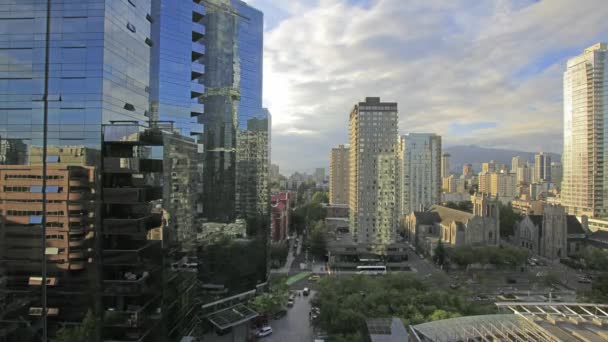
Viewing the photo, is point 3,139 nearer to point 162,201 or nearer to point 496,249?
point 162,201

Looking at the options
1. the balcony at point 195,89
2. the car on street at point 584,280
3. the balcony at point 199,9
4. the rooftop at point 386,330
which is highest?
the balcony at point 199,9

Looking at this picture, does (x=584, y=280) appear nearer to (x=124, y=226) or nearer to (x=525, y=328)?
(x=525, y=328)

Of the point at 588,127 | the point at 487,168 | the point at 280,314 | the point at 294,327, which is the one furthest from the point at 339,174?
the point at 487,168

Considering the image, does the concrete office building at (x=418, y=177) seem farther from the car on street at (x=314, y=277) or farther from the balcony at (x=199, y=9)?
the balcony at (x=199, y=9)

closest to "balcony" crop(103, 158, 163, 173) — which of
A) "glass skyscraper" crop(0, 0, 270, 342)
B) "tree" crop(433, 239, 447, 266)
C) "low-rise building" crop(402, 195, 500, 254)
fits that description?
"glass skyscraper" crop(0, 0, 270, 342)

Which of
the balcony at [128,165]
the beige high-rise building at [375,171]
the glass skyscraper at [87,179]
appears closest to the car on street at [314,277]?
the beige high-rise building at [375,171]

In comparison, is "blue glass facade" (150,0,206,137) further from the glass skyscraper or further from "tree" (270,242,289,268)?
"tree" (270,242,289,268)
